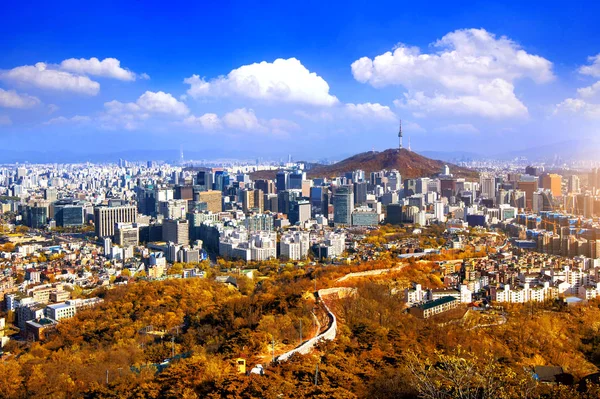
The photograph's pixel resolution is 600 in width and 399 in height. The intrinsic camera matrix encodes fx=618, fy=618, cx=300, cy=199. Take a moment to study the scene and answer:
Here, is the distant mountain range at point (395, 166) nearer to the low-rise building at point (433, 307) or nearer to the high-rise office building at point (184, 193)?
the high-rise office building at point (184, 193)

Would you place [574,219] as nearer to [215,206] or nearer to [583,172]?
[583,172]

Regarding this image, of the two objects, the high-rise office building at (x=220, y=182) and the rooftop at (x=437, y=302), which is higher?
the high-rise office building at (x=220, y=182)

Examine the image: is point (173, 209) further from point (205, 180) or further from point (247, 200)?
point (205, 180)

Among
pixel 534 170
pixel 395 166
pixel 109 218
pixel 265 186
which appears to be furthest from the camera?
pixel 395 166

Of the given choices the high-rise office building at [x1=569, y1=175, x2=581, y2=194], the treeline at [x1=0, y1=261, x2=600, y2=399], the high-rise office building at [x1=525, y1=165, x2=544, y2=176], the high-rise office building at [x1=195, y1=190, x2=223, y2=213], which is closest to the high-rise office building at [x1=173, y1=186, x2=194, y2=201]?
the high-rise office building at [x1=195, y1=190, x2=223, y2=213]

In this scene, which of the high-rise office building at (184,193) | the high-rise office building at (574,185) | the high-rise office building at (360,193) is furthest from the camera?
the high-rise office building at (360,193)

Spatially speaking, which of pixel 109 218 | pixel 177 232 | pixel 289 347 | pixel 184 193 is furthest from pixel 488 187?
pixel 289 347

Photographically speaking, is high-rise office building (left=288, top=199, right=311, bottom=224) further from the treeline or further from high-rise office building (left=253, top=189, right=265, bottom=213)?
the treeline

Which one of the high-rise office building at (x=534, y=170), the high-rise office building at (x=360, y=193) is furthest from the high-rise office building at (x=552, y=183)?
the high-rise office building at (x=360, y=193)
